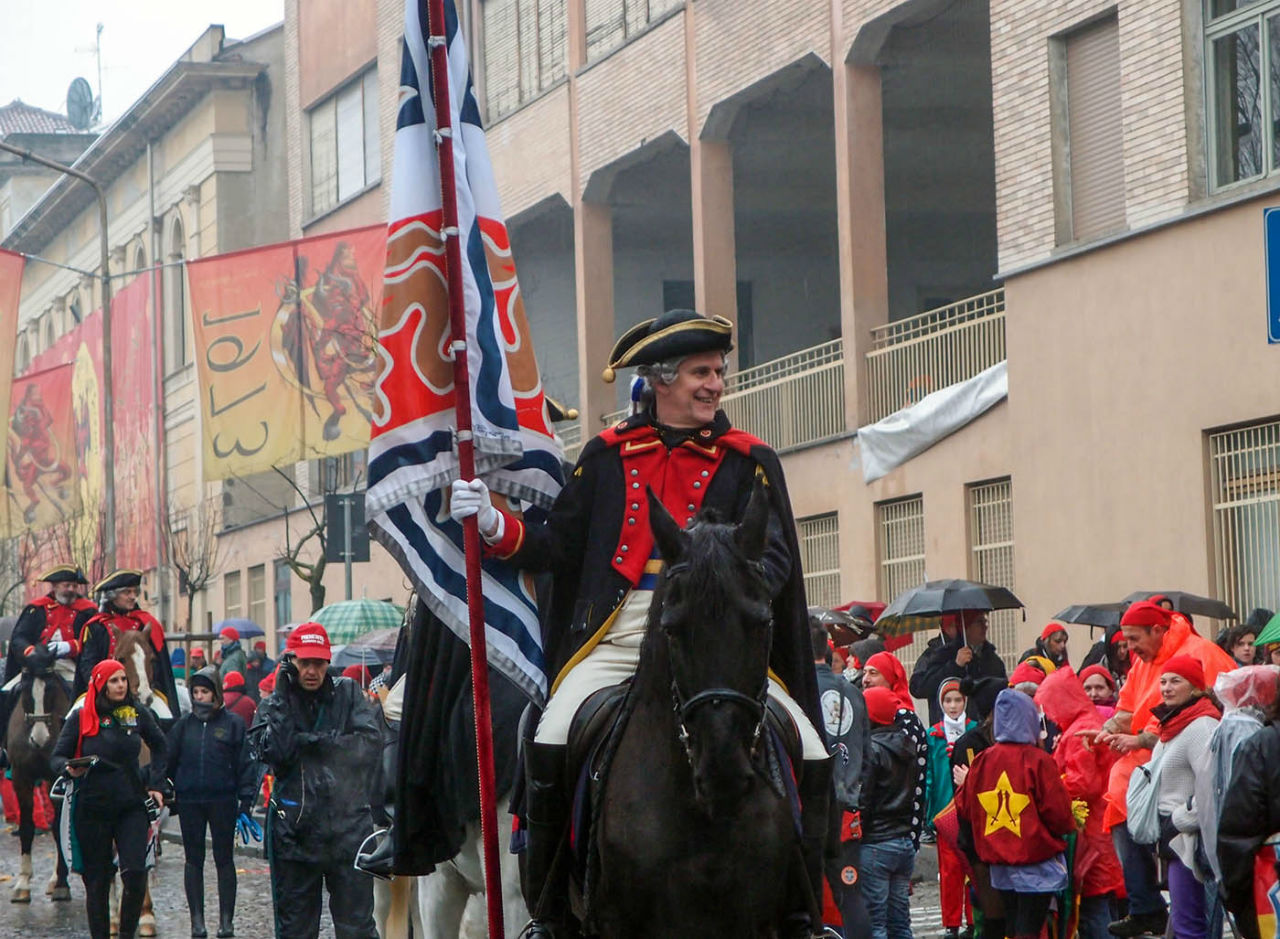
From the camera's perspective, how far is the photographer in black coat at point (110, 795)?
14.8m

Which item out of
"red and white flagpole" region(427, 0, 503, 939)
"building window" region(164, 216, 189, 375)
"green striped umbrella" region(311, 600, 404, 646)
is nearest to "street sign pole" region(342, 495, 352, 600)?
"green striped umbrella" region(311, 600, 404, 646)

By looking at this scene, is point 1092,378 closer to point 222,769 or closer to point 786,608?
point 222,769

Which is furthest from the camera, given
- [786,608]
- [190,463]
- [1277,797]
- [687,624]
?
[190,463]

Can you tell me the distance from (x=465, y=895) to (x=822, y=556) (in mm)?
20373

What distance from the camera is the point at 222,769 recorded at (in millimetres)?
17000

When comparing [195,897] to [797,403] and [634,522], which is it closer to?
[634,522]

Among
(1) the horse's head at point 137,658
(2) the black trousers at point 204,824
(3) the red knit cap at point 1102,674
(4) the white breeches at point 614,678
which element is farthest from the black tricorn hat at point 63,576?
(4) the white breeches at point 614,678

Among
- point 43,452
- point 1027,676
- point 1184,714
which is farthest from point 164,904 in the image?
point 43,452

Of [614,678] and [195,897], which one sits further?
[195,897]

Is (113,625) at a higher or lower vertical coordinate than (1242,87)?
lower

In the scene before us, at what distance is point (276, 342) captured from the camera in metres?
28.3

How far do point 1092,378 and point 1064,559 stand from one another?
6.01 ft

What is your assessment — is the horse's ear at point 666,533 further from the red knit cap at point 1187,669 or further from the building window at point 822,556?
the building window at point 822,556

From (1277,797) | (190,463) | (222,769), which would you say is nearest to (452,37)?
(1277,797)
